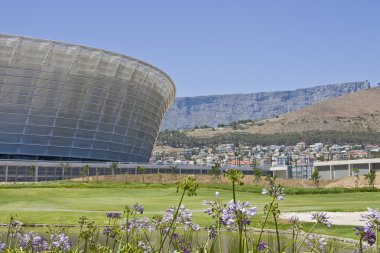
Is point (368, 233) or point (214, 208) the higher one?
point (214, 208)

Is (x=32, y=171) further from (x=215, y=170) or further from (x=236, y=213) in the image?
(x=236, y=213)

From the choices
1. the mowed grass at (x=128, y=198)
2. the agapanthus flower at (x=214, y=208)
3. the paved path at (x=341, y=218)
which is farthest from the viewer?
the mowed grass at (x=128, y=198)

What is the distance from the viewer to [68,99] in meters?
99.9

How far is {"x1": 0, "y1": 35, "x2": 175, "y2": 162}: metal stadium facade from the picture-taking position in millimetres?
94500

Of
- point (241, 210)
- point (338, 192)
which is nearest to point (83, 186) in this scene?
point (338, 192)

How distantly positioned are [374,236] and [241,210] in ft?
4.31

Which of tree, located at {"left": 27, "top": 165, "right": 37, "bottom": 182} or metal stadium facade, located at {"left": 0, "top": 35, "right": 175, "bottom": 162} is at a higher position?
metal stadium facade, located at {"left": 0, "top": 35, "right": 175, "bottom": 162}

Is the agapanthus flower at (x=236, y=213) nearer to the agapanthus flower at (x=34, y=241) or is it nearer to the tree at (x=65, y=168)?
the agapanthus flower at (x=34, y=241)

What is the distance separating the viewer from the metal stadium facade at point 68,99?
94.5 meters

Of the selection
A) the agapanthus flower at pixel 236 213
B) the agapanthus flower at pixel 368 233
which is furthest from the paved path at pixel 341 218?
the agapanthus flower at pixel 236 213

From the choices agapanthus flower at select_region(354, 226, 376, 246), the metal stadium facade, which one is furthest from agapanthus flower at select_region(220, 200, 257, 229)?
the metal stadium facade

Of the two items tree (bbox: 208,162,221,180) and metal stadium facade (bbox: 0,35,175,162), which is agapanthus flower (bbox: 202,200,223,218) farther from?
metal stadium facade (bbox: 0,35,175,162)

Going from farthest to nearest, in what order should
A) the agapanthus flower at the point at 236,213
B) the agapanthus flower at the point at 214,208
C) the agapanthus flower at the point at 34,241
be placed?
the agapanthus flower at the point at 34,241 → the agapanthus flower at the point at 214,208 → the agapanthus flower at the point at 236,213

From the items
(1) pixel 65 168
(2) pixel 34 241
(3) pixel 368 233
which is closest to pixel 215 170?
(1) pixel 65 168
